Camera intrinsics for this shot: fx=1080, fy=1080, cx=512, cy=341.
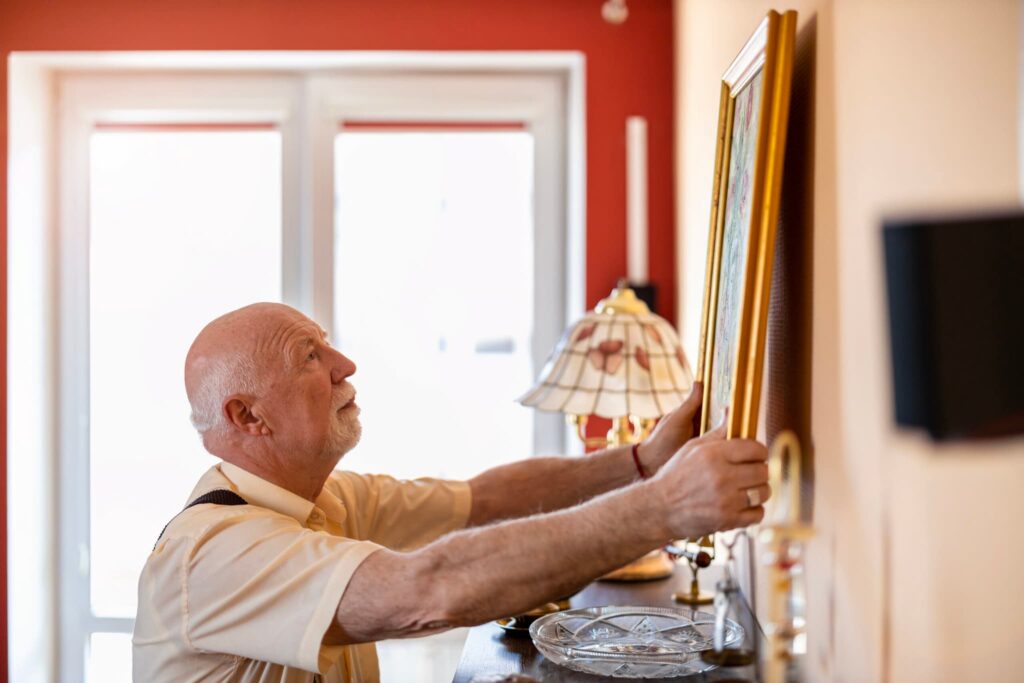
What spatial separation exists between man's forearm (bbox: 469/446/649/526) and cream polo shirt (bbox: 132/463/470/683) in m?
0.43

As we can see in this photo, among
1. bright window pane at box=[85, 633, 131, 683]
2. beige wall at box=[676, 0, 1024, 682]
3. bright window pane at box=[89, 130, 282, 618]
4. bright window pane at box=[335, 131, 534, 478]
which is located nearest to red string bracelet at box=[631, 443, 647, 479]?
beige wall at box=[676, 0, 1024, 682]

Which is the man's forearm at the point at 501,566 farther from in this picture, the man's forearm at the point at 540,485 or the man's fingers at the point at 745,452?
the man's forearm at the point at 540,485

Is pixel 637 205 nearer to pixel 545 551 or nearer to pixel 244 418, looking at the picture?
pixel 244 418

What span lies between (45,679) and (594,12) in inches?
109

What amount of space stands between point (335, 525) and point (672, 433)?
64 centimetres

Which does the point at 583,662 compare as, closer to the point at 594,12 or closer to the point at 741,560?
the point at 741,560

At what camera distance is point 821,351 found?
1.30 metres

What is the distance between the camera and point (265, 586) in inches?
58.7

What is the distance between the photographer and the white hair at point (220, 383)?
5.84ft

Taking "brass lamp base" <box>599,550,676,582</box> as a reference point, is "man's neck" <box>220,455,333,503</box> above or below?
above

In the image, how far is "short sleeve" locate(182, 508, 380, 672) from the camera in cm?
145

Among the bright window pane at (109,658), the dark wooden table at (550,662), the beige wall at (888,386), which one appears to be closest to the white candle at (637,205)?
the dark wooden table at (550,662)

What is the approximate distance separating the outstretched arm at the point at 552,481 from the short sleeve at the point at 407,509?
0.04 meters

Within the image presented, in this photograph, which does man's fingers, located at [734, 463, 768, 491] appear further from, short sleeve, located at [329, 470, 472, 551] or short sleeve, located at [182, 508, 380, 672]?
short sleeve, located at [329, 470, 472, 551]
